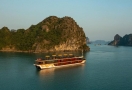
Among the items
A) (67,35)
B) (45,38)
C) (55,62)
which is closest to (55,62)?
(55,62)

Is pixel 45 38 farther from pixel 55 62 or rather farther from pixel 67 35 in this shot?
pixel 55 62

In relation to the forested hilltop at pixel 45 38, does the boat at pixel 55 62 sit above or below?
below

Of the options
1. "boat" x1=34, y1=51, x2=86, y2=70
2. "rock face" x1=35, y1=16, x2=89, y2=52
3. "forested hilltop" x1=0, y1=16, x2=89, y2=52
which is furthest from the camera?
"rock face" x1=35, y1=16, x2=89, y2=52

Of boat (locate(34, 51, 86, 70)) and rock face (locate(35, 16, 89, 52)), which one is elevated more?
rock face (locate(35, 16, 89, 52))

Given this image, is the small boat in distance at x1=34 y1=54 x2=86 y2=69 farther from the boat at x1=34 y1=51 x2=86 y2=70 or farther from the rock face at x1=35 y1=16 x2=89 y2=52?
the rock face at x1=35 y1=16 x2=89 y2=52

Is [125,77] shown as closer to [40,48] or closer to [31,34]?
[40,48]

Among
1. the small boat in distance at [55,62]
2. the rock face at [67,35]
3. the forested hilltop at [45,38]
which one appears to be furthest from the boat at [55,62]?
the rock face at [67,35]

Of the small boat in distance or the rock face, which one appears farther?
the rock face

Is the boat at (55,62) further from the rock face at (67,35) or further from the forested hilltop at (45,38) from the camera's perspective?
the rock face at (67,35)

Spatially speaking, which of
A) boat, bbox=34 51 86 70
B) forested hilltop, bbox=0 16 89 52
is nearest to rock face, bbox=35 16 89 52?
forested hilltop, bbox=0 16 89 52
